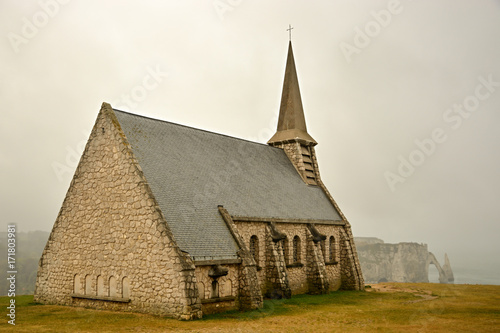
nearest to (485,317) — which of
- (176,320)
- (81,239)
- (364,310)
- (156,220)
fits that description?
(364,310)

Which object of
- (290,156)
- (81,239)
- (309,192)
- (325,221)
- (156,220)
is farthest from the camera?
(290,156)

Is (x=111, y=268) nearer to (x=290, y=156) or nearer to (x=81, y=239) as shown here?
(x=81, y=239)

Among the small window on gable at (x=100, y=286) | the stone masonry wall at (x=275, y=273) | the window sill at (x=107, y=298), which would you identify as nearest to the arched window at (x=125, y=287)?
the window sill at (x=107, y=298)

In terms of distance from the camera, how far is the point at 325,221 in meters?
32.3

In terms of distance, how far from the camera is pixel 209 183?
24875 millimetres

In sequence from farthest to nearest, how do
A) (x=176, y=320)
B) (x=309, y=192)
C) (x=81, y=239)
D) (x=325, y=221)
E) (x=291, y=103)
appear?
(x=291, y=103)
(x=309, y=192)
(x=325, y=221)
(x=81, y=239)
(x=176, y=320)

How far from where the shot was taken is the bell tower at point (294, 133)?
1446 inches

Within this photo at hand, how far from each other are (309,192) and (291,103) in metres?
9.08

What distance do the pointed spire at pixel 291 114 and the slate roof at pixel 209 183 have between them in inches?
145

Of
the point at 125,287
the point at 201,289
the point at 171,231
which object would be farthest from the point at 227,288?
the point at 125,287

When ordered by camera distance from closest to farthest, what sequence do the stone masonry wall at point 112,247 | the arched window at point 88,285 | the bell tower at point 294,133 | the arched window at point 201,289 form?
the stone masonry wall at point 112,247 < the arched window at point 201,289 < the arched window at point 88,285 < the bell tower at point 294,133

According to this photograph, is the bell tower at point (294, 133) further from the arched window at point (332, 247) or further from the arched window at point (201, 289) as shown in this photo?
the arched window at point (201, 289)

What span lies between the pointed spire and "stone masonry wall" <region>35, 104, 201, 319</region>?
59.8ft

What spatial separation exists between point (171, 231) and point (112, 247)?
11.3 ft
